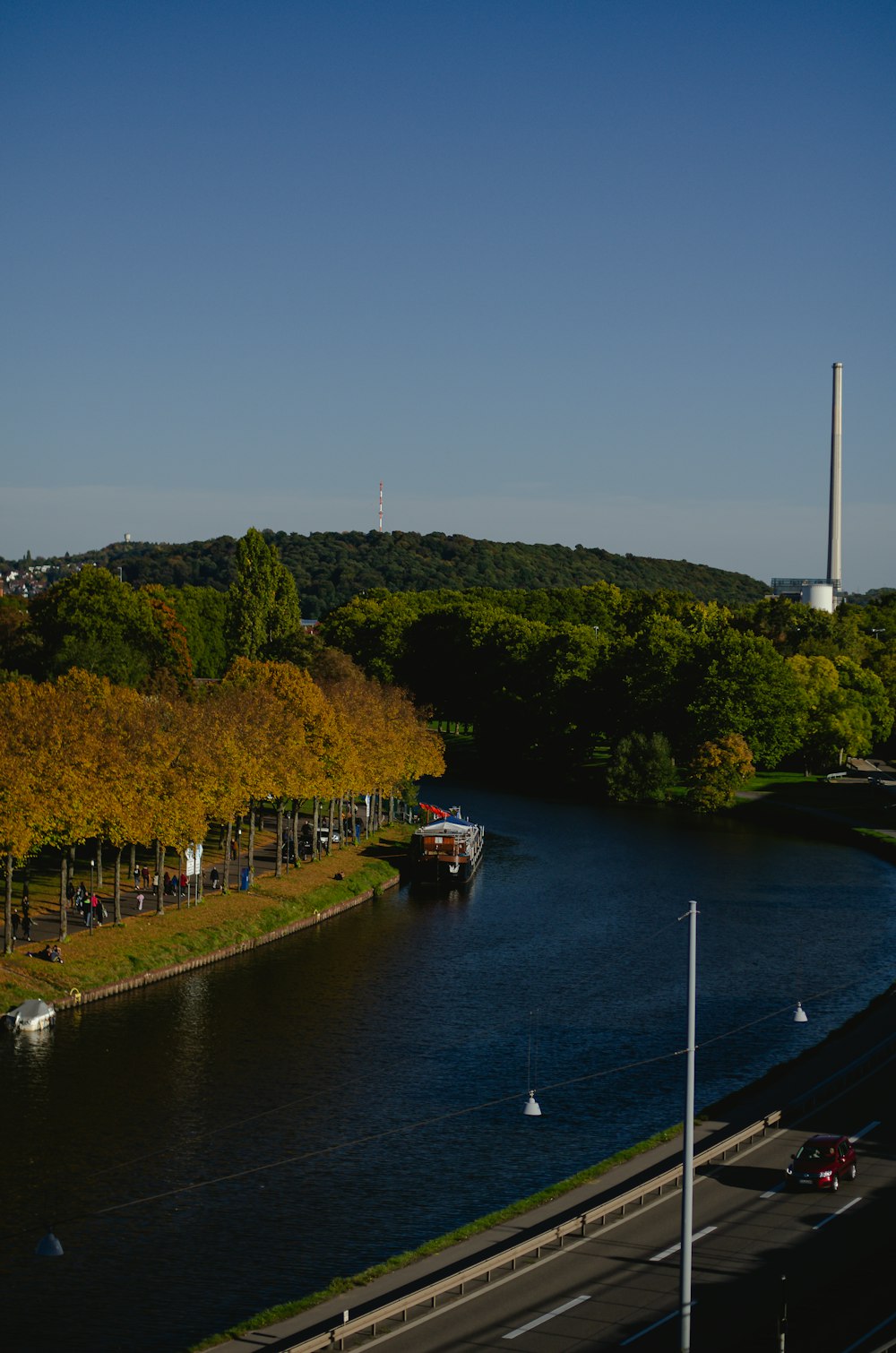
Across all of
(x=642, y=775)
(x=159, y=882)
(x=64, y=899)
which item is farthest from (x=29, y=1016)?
(x=642, y=775)

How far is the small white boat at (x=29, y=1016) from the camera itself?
4606 centimetres

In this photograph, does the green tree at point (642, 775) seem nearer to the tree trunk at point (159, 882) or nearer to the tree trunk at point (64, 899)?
the tree trunk at point (159, 882)

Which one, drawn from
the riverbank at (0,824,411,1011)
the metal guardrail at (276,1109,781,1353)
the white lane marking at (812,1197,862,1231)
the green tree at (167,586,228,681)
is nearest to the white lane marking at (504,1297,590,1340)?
Answer: the metal guardrail at (276,1109,781,1353)

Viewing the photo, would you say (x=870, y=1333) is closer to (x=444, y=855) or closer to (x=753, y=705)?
Answer: (x=444, y=855)

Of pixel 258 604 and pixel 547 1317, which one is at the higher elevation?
pixel 258 604

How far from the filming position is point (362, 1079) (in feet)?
142

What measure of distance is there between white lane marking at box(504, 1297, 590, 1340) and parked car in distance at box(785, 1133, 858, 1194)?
757 cm

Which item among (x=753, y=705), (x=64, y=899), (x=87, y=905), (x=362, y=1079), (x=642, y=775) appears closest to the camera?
(x=362, y=1079)

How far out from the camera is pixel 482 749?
136625 mm

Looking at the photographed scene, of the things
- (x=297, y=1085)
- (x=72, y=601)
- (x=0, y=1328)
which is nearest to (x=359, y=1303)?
(x=0, y=1328)

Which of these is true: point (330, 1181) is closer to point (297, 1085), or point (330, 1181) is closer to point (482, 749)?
point (297, 1085)

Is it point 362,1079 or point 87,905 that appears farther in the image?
point 87,905

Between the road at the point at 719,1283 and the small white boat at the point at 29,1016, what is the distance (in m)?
22.5

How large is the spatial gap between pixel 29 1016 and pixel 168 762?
15196mm
